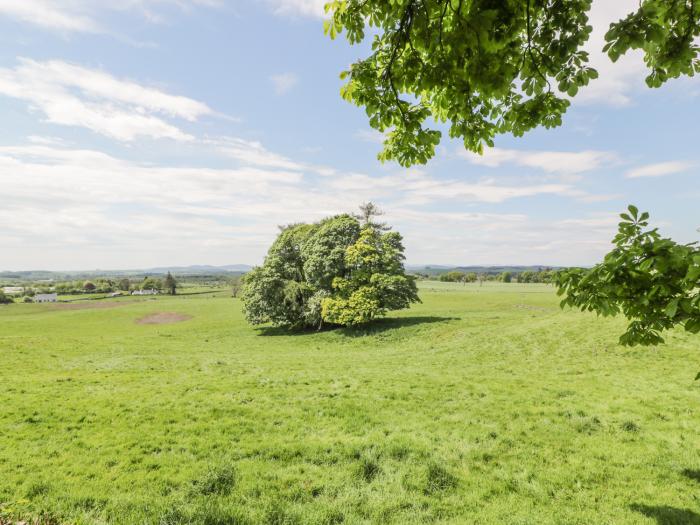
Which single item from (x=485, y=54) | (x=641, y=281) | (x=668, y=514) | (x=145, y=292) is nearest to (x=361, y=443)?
(x=668, y=514)

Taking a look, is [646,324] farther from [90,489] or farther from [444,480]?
[90,489]

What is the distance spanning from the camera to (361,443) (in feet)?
30.0

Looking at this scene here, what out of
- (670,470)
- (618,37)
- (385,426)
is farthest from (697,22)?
(385,426)

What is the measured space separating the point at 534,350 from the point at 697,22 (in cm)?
2099

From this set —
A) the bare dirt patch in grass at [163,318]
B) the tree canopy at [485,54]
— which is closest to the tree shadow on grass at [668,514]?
the tree canopy at [485,54]

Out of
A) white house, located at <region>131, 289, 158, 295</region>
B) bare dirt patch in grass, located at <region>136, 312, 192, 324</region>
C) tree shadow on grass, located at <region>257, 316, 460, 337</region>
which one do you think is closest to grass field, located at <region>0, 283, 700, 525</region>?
tree shadow on grass, located at <region>257, 316, 460, 337</region>

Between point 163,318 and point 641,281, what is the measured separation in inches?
2850

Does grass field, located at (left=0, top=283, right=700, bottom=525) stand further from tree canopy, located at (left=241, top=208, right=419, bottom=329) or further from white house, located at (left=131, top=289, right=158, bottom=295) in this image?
white house, located at (left=131, top=289, right=158, bottom=295)

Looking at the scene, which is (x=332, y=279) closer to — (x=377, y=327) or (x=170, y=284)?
(x=377, y=327)

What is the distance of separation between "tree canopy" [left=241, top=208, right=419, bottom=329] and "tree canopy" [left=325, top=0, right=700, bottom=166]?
29.9 meters

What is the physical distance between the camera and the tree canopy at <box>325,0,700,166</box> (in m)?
4.50

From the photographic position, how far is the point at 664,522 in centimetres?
605

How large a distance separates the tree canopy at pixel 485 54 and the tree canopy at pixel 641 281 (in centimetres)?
229

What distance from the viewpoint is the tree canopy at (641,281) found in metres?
4.28
